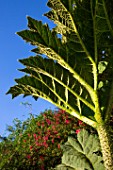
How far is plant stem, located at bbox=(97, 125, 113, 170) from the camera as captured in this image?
9.68 ft

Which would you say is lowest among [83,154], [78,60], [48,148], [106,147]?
[106,147]

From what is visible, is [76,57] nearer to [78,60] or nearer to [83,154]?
[78,60]

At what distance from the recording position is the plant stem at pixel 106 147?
2.95m

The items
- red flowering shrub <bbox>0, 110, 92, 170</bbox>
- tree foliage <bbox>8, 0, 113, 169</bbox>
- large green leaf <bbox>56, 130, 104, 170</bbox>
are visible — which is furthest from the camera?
red flowering shrub <bbox>0, 110, 92, 170</bbox>

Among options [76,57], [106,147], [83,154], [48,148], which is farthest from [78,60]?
[48,148]

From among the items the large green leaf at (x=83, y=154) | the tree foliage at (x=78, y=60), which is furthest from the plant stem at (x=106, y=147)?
the large green leaf at (x=83, y=154)

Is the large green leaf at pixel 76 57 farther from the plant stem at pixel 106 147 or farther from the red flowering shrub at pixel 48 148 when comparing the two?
the red flowering shrub at pixel 48 148

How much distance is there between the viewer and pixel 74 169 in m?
4.16

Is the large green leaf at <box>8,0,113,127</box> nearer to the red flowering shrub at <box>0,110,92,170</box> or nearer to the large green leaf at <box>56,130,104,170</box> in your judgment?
the large green leaf at <box>56,130,104,170</box>

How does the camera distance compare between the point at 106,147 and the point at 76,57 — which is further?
the point at 76,57

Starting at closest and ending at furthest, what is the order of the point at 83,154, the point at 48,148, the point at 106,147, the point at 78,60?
the point at 106,147 → the point at 78,60 → the point at 83,154 → the point at 48,148

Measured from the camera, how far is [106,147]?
117 inches

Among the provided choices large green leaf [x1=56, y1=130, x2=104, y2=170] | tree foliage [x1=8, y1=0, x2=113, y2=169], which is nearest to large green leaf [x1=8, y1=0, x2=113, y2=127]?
tree foliage [x1=8, y1=0, x2=113, y2=169]

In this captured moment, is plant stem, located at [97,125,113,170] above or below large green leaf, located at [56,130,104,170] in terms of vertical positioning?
below
